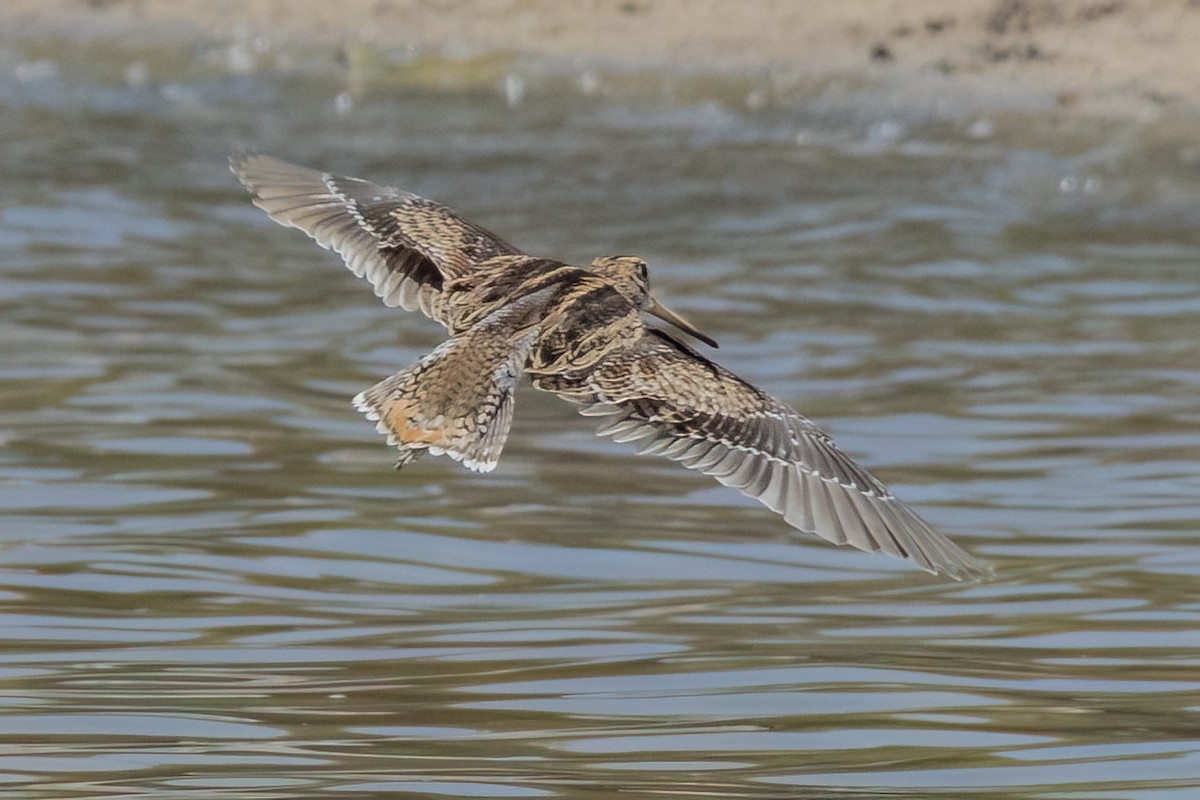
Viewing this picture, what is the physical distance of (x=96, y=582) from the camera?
6.39m

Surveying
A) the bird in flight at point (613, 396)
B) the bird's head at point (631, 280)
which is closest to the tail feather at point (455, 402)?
the bird in flight at point (613, 396)

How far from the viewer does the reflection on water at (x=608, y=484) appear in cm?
511

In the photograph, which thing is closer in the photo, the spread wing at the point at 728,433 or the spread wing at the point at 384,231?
the spread wing at the point at 728,433

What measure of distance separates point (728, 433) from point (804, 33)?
26.9 ft

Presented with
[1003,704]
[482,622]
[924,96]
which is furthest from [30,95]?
[1003,704]

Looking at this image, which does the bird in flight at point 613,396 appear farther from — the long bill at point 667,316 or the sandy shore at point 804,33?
the sandy shore at point 804,33

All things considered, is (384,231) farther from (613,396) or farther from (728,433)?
(728,433)

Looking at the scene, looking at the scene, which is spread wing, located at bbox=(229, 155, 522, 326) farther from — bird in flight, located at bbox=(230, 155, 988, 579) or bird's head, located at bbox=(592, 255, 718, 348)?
bird's head, located at bbox=(592, 255, 718, 348)

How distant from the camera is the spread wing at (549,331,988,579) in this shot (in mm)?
5176

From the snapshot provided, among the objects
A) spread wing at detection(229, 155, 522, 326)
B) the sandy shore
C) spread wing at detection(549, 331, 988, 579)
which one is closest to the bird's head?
spread wing at detection(549, 331, 988, 579)

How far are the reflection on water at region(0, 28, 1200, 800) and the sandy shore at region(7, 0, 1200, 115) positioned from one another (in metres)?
0.39

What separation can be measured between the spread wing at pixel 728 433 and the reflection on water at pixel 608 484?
490 millimetres

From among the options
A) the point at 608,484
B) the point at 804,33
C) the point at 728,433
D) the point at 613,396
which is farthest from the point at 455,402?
the point at 804,33

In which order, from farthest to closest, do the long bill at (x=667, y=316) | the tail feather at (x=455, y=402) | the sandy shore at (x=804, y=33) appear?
the sandy shore at (x=804, y=33) < the long bill at (x=667, y=316) < the tail feather at (x=455, y=402)
